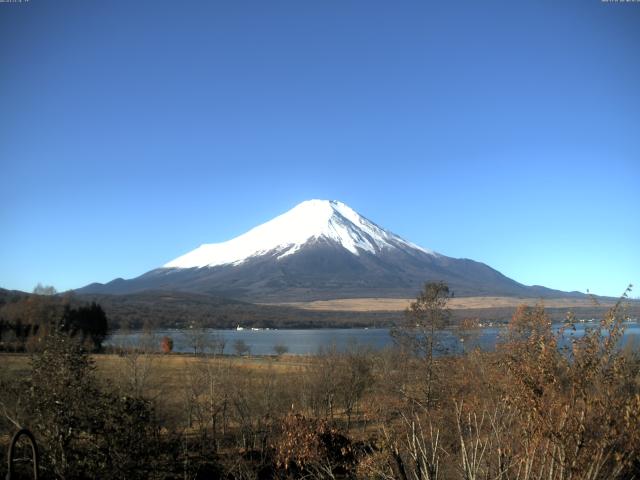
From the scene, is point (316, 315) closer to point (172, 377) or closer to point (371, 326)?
point (371, 326)

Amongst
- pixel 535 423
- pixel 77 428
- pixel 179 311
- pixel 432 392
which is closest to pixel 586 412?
pixel 535 423

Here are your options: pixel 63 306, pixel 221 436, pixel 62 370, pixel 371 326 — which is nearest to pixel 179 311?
pixel 371 326

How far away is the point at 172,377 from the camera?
4344cm

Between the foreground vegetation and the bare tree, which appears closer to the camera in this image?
the foreground vegetation

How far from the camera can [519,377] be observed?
741cm

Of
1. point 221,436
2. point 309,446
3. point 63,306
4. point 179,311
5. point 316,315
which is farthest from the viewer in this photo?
point 316,315

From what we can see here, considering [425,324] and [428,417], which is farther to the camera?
[425,324]

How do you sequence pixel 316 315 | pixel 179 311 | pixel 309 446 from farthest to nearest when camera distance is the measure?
pixel 316 315, pixel 179 311, pixel 309 446

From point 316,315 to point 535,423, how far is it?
19318cm

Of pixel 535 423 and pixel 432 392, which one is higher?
pixel 535 423

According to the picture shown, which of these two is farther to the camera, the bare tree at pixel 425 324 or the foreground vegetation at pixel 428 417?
the bare tree at pixel 425 324

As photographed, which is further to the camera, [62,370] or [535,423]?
[62,370]

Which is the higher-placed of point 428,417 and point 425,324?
point 425,324

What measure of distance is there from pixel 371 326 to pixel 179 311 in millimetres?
62923
